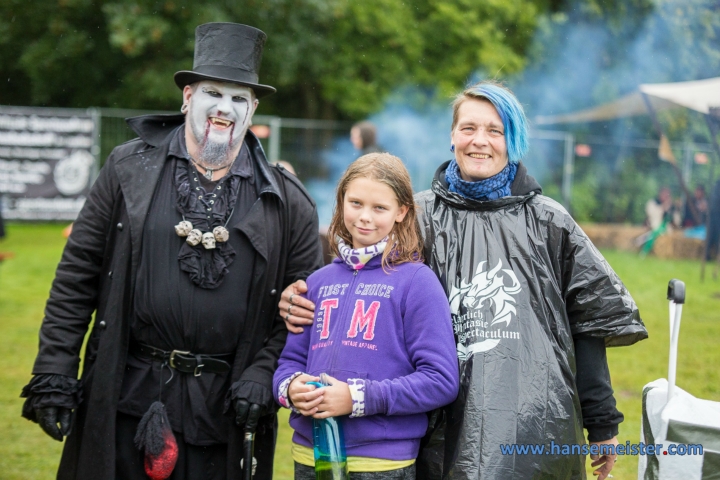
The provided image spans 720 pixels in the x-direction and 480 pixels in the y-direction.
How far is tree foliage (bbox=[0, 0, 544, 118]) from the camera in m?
16.5

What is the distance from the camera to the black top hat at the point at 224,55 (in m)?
3.19

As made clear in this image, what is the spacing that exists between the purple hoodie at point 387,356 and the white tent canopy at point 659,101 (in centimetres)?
829

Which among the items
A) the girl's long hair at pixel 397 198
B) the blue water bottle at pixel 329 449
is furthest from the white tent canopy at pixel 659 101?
the blue water bottle at pixel 329 449

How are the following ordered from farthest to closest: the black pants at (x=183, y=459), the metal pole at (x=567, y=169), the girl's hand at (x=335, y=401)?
the metal pole at (x=567, y=169)
the black pants at (x=183, y=459)
the girl's hand at (x=335, y=401)

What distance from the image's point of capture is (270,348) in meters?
3.16

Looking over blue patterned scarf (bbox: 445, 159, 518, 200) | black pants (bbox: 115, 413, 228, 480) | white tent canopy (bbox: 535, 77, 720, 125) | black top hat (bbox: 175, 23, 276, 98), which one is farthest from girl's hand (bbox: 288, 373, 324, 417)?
white tent canopy (bbox: 535, 77, 720, 125)

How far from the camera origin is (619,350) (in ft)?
25.9

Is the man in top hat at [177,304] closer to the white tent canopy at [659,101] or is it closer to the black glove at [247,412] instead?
the black glove at [247,412]

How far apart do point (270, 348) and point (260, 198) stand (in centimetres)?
61

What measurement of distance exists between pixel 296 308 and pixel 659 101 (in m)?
11.0

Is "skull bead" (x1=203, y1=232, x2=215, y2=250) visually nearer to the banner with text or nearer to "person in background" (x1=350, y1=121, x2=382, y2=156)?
"person in background" (x1=350, y1=121, x2=382, y2=156)

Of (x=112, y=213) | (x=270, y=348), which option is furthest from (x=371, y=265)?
(x=112, y=213)

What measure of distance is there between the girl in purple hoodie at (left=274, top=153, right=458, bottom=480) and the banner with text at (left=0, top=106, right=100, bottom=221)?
43.9 ft

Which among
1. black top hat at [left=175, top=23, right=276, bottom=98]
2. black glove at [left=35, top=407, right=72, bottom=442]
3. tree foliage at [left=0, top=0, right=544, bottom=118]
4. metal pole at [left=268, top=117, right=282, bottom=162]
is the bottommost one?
black glove at [left=35, top=407, right=72, bottom=442]
